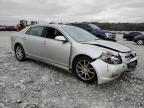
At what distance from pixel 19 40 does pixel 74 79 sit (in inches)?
112

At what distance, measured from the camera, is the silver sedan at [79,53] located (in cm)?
442

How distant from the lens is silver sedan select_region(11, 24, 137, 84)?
174 inches

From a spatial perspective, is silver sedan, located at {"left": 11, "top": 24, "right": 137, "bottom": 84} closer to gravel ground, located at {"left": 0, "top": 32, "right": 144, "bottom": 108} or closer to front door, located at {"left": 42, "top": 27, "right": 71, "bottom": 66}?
front door, located at {"left": 42, "top": 27, "right": 71, "bottom": 66}

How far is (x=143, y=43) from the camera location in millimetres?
15812

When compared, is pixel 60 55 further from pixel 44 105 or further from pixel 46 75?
pixel 44 105

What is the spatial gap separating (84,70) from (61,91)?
0.87m

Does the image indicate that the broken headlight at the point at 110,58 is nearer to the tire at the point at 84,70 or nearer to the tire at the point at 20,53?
the tire at the point at 84,70

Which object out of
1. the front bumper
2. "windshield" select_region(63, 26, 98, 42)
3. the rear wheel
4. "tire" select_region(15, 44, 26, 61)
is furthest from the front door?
the rear wheel

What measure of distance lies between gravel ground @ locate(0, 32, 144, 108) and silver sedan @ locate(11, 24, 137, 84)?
0.32 meters

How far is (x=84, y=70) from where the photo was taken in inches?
189

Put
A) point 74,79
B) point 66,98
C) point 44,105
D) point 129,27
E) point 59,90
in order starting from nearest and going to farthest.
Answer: point 44,105
point 66,98
point 59,90
point 74,79
point 129,27

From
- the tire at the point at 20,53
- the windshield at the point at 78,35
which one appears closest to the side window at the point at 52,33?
the windshield at the point at 78,35

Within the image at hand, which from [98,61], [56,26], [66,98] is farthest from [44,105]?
A: [56,26]

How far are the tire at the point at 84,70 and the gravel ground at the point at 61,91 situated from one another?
157 millimetres
